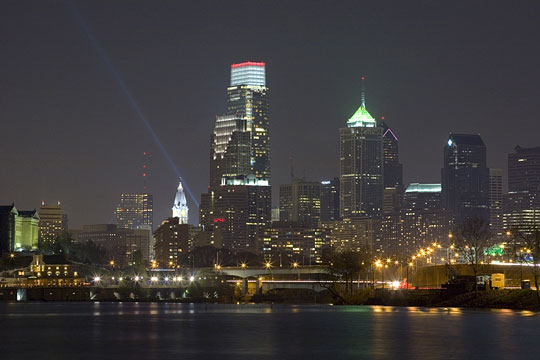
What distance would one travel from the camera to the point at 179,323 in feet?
323

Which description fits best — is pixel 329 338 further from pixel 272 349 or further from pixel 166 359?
pixel 166 359

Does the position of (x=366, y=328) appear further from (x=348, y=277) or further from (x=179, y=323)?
(x=348, y=277)

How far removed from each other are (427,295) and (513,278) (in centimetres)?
1991

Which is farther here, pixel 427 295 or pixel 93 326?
pixel 427 295

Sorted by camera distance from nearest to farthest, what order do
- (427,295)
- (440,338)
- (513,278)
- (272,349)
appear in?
(272,349)
(440,338)
(427,295)
(513,278)

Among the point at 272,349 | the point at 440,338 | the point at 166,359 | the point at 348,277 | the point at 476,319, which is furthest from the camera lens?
the point at 348,277

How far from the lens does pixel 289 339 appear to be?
2859 inches

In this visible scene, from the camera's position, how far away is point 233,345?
67.2m

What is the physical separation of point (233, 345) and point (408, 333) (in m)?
15.5

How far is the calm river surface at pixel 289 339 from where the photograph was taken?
195 ft

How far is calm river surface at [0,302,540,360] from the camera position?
195 feet

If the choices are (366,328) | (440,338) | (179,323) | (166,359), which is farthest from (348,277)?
(166,359)

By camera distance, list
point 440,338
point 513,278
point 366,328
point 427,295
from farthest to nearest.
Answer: point 513,278
point 427,295
point 366,328
point 440,338

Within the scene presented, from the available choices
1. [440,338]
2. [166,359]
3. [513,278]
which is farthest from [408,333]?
[513,278]
